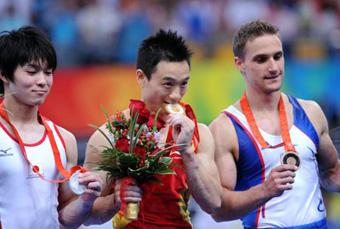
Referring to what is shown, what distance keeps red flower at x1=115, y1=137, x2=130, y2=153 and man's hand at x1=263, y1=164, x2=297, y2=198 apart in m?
1.05

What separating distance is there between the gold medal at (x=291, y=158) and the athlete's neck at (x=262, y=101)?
2.35 feet

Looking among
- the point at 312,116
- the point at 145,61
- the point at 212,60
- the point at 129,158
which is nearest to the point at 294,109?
the point at 312,116

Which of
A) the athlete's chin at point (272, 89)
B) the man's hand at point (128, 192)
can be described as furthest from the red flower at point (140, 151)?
→ the athlete's chin at point (272, 89)

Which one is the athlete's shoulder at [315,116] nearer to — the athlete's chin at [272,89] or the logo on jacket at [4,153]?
the athlete's chin at [272,89]

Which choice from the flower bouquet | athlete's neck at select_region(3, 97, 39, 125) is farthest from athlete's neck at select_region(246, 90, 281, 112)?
athlete's neck at select_region(3, 97, 39, 125)

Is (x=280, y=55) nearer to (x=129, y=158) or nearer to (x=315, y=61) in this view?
(x=129, y=158)

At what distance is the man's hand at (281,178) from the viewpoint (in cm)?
656

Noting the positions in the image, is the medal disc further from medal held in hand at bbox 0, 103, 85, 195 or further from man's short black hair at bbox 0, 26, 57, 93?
man's short black hair at bbox 0, 26, 57, 93

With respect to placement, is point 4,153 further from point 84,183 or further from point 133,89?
point 133,89

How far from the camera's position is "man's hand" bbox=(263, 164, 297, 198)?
6.56 meters

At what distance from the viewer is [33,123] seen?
6.44 metres

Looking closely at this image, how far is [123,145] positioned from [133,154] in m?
0.13

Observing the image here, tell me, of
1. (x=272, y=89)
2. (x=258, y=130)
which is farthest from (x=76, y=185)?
(x=272, y=89)

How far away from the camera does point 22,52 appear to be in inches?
250
